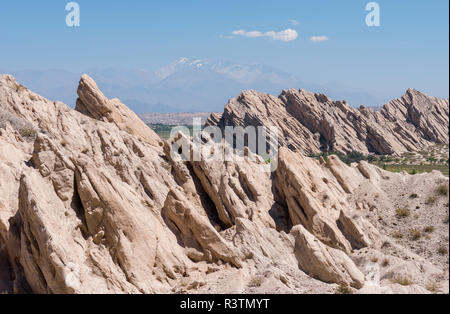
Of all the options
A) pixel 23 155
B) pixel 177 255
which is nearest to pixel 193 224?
pixel 177 255

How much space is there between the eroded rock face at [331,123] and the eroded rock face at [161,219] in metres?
101

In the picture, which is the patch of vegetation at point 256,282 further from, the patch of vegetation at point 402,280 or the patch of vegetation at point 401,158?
the patch of vegetation at point 401,158

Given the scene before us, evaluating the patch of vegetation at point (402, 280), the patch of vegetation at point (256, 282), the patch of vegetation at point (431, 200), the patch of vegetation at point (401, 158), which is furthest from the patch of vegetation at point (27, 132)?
the patch of vegetation at point (401, 158)

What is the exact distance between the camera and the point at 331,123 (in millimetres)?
151625

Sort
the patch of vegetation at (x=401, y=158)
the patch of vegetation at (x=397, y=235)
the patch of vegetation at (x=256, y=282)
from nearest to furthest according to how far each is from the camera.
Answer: the patch of vegetation at (x=256, y=282)
the patch of vegetation at (x=397, y=235)
the patch of vegetation at (x=401, y=158)

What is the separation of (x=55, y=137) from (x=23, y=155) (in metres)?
4.80

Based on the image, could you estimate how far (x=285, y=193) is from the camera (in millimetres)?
35875

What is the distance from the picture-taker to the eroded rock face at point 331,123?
147 metres

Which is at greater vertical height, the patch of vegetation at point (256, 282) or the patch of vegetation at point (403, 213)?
the patch of vegetation at point (403, 213)

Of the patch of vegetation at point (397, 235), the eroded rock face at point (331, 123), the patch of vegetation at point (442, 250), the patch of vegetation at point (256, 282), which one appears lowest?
the patch of vegetation at point (256, 282)

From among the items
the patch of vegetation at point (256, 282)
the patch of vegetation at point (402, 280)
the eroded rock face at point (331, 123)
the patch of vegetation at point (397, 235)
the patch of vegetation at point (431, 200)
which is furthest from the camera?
the eroded rock face at point (331, 123)

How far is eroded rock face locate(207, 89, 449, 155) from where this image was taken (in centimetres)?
14662

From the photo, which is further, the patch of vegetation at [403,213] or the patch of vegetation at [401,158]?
the patch of vegetation at [401,158]

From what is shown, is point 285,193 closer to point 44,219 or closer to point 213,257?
point 213,257
